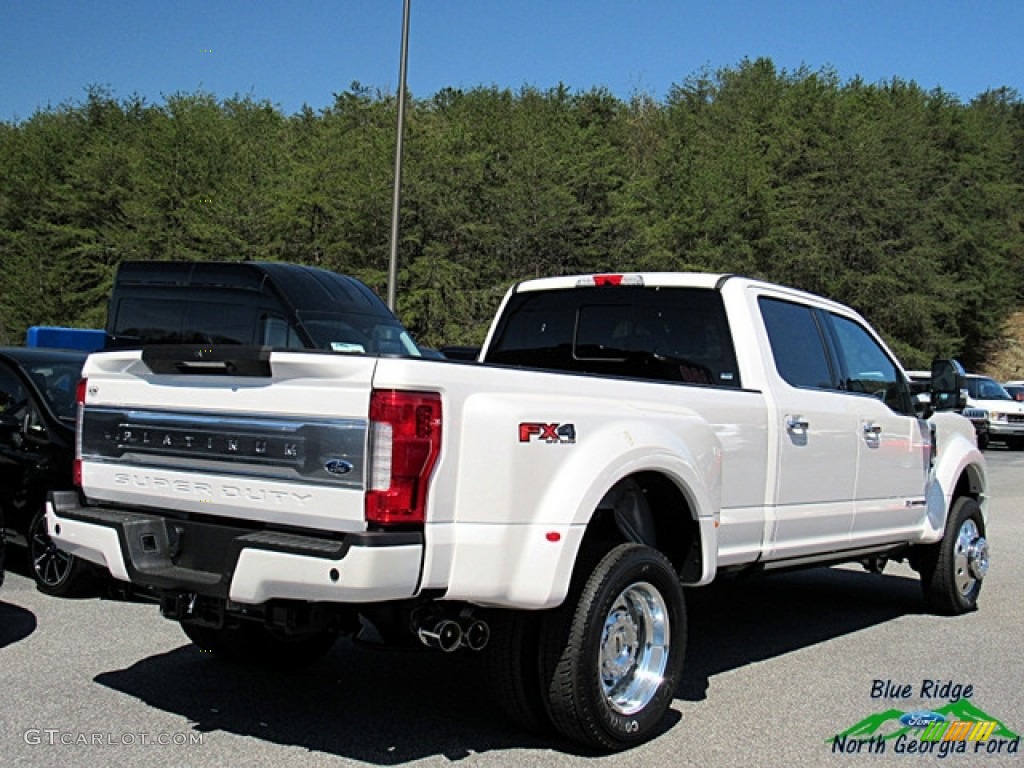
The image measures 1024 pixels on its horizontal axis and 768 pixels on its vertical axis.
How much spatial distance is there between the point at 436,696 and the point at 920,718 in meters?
2.24

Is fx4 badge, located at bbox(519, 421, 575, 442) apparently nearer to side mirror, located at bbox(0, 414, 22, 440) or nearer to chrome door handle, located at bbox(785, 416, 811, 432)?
chrome door handle, located at bbox(785, 416, 811, 432)

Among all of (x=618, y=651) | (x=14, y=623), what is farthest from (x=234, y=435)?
(x=14, y=623)

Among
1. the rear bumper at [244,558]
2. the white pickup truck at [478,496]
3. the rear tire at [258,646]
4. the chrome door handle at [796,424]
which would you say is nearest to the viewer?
the rear bumper at [244,558]

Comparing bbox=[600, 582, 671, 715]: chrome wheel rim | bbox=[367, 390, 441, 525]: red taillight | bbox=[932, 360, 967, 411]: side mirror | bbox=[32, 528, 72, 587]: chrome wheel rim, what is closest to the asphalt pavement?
bbox=[32, 528, 72, 587]: chrome wheel rim

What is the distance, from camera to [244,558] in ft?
13.3

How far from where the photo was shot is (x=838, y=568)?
10.1 meters

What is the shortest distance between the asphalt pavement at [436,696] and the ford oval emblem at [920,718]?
0.07 metres

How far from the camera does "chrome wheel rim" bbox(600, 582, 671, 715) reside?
4.72m

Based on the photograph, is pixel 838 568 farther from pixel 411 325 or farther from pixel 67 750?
pixel 411 325

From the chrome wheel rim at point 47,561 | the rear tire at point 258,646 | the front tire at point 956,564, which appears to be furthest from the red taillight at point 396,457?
the front tire at point 956,564

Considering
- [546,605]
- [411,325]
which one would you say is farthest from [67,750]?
[411,325]

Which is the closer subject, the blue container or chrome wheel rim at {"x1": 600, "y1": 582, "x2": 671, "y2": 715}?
chrome wheel rim at {"x1": 600, "y1": 582, "x2": 671, "y2": 715}

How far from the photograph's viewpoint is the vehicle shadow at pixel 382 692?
474 centimetres

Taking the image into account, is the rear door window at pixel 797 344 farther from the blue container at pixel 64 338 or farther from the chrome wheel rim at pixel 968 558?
the blue container at pixel 64 338
